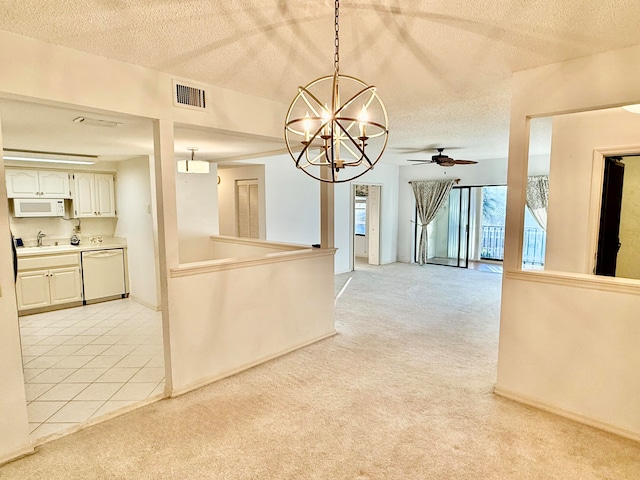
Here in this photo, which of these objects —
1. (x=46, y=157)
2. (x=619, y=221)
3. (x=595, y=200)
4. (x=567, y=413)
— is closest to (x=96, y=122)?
(x=46, y=157)

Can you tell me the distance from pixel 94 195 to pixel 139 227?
3.54 ft

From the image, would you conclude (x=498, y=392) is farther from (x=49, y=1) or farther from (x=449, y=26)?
(x=49, y=1)

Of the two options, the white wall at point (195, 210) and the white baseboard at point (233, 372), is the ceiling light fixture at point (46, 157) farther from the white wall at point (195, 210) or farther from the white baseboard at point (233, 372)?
the white baseboard at point (233, 372)

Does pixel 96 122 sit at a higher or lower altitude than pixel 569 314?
higher

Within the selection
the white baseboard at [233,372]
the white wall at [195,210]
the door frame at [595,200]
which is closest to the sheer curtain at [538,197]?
the door frame at [595,200]

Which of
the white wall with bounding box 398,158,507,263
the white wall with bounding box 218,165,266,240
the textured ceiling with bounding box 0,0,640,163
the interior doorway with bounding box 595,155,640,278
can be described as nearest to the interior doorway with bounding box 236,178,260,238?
the white wall with bounding box 218,165,266,240

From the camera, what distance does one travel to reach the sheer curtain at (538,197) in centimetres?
705

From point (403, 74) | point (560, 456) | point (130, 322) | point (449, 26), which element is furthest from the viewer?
point (130, 322)

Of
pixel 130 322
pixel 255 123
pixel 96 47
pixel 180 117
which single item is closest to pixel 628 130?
pixel 255 123

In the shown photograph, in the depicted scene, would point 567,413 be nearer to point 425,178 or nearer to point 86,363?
point 86,363

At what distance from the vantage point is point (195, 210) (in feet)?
18.4

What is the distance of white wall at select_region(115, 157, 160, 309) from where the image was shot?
5.05m

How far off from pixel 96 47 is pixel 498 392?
370cm

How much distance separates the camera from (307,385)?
299 centimetres
